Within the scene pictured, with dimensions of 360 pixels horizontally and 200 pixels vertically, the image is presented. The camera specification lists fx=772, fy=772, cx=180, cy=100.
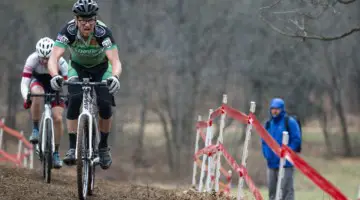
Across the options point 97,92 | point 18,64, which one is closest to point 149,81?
point 18,64

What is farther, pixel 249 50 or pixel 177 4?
pixel 249 50

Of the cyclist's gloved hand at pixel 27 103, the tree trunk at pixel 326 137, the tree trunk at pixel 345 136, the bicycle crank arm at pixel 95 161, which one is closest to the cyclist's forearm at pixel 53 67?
the bicycle crank arm at pixel 95 161

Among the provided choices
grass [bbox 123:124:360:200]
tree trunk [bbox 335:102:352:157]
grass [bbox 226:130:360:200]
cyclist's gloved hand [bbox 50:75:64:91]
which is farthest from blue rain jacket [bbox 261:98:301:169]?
tree trunk [bbox 335:102:352:157]

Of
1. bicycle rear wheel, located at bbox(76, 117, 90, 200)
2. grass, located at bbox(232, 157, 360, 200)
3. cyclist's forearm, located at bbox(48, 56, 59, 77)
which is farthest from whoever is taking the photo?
grass, located at bbox(232, 157, 360, 200)

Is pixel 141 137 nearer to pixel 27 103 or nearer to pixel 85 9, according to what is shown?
pixel 27 103

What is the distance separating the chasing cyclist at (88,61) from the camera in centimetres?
873

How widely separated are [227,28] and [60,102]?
94.5 ft

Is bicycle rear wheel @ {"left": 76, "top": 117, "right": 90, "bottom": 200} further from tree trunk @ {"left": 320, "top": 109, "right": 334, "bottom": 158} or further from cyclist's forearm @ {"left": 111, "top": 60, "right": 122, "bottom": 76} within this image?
tree trunk @ {"left": 320, "top": 109, "right": 334, "bottom": 158}

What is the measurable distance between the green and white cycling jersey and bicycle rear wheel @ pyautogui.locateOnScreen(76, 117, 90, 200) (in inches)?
37.9

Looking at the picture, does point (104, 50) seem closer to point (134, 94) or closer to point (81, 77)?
point (81, 77)

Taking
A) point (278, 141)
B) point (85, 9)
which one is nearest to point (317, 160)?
point (278, 141)

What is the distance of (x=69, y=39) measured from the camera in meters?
9.00

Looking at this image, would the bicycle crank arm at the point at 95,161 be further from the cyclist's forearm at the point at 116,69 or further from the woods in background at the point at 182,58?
the woods in background at the point at 182,58

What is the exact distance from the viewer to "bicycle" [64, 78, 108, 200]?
829cm
